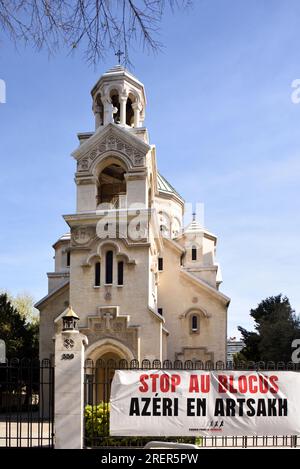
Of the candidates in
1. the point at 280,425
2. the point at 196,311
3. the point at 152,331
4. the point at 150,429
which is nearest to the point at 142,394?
the point at 150,429

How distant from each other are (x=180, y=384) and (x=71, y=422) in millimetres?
2540

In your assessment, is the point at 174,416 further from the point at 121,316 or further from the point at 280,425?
the point at 121,316

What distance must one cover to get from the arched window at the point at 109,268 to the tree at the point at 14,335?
11.1m

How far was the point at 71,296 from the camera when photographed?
89.0 ft

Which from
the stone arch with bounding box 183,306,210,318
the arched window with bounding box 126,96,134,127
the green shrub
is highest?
the arched window with bounding box 126,96,134,127

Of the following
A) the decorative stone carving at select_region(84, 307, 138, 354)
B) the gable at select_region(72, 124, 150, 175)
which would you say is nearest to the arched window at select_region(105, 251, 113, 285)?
the decorative stone carving at select_region(84, 307, 138, 354)

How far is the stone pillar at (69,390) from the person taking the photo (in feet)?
38.3

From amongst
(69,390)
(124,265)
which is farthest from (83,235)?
(69,390)

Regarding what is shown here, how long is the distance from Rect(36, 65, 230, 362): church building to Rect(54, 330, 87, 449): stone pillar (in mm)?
13905

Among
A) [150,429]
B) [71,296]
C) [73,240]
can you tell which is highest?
[73,240]

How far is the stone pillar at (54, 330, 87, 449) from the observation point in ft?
38.3

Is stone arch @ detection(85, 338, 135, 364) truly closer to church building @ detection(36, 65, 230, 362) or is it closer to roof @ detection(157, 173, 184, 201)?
church building @ detection(36, 65, 230, 362)

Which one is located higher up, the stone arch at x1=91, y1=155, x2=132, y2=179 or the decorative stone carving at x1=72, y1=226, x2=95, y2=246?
the stone arch at x1=91, y1=155, x2=132, y2=179
